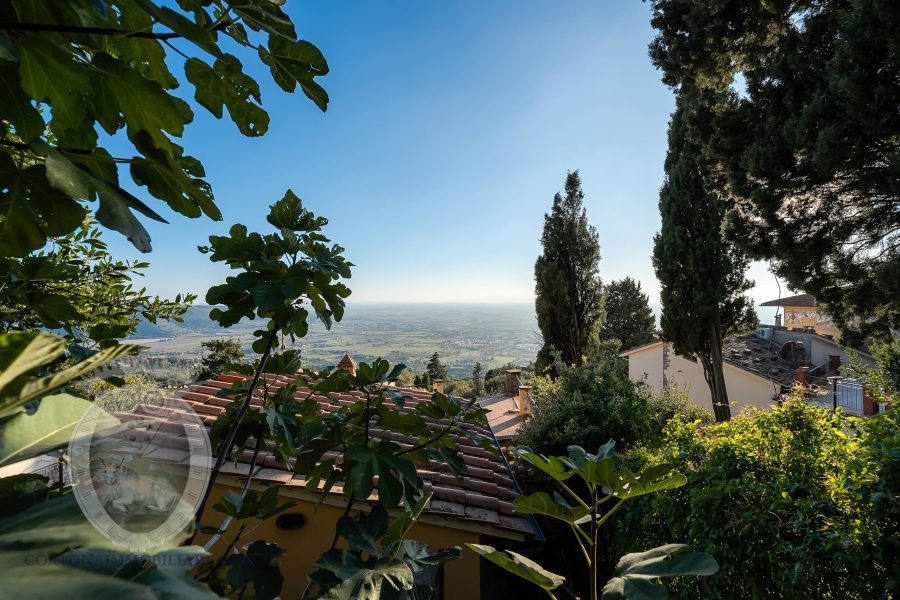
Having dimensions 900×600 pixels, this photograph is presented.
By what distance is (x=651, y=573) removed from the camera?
1.05m

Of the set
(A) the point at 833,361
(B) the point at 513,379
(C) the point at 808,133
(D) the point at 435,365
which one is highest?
(C) the point at 808,133

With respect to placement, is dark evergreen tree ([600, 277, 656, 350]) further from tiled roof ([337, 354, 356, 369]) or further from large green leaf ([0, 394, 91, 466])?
large green leaf ([0, 394, 91, 466])

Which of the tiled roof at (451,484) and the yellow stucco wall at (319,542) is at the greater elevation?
the tiled roof at (451,484)

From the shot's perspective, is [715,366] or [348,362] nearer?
[348,362]

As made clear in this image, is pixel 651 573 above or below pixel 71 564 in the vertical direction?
below

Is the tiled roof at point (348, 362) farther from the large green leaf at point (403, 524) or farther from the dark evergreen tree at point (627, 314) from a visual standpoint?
the dark evergreen tree at point (627, 314)

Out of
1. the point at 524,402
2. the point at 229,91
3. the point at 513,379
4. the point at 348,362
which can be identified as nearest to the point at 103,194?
the point at 229,91

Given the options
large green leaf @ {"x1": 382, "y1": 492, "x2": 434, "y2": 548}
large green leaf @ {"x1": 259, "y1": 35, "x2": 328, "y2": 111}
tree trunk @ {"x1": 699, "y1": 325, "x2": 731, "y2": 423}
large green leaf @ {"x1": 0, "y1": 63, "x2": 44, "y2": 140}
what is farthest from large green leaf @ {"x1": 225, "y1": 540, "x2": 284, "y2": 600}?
tree trunk @ {"x1": 699, "y1": 325, "x2": 731, "y2": 423}

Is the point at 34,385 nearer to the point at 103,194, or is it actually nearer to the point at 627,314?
the point at 103,194

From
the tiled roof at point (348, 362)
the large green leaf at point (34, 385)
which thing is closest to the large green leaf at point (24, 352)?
the large green leaf at point (34, 385)

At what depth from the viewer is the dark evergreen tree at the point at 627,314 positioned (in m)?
31.7

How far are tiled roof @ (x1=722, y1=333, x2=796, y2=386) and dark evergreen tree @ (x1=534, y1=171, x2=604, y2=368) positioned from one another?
530cm

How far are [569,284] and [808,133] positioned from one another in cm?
946

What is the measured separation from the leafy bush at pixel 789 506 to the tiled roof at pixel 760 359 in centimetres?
1443
